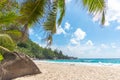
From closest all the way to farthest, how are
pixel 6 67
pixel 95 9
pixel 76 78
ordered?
pixel 95 9, pixel 6 67, pixel 76 78

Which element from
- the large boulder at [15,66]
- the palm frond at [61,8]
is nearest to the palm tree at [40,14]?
the palm frond at [61,8]

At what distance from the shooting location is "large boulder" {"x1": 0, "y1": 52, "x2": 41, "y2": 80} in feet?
39.4

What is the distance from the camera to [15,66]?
Result: 1251 centimetres

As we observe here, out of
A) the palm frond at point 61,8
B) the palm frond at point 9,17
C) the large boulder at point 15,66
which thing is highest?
the palm frond at point 61,8

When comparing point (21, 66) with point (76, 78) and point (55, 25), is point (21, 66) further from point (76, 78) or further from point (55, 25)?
point (55, 25)

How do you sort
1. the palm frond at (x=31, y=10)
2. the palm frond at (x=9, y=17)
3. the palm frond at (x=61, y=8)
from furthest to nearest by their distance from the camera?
the palm frond at (x=61, y=8), the palm frond at (x=9, y=17), the palm frond at (x=31, y=10)

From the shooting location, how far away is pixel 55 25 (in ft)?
30.5

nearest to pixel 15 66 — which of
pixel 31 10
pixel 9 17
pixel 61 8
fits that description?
pixel 9 17

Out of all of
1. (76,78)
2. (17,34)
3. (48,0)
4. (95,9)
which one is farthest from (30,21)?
(76,78)

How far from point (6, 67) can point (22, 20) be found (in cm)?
393

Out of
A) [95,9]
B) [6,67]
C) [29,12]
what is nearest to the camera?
[95,9]

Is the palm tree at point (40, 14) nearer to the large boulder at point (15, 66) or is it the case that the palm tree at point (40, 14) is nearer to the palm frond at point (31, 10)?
the palm frond at point (31, 10)

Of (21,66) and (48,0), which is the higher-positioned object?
(48,0)

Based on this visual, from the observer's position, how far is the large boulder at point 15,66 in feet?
39.4
